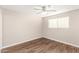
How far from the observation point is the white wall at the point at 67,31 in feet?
7.87

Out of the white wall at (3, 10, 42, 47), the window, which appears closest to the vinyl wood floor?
the white wall at (3, 10, 42, 47)

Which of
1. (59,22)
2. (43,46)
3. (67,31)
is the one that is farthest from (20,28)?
(67,31)

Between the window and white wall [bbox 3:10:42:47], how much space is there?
0.31m

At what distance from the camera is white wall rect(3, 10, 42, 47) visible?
229 centimetres

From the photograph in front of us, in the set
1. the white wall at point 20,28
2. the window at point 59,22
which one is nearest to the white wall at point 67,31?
the window at point 59,22

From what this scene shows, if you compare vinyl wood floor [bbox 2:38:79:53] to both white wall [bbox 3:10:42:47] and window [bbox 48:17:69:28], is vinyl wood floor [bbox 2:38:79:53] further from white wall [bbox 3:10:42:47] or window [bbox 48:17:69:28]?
window [bbox 48:17:69:28]

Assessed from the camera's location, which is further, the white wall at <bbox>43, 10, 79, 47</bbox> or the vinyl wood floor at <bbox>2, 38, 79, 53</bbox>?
the white wall at <bbox>43, 10, 79, 47</bbox>

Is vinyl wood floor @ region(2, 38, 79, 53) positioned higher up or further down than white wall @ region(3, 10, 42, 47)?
further down

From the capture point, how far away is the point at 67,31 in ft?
7.96

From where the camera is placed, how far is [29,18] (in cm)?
237

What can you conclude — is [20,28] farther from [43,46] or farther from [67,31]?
[67,31]

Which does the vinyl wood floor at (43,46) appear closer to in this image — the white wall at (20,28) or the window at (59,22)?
the white wall at (20,28)

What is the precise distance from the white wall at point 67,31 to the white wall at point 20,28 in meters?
0.23
